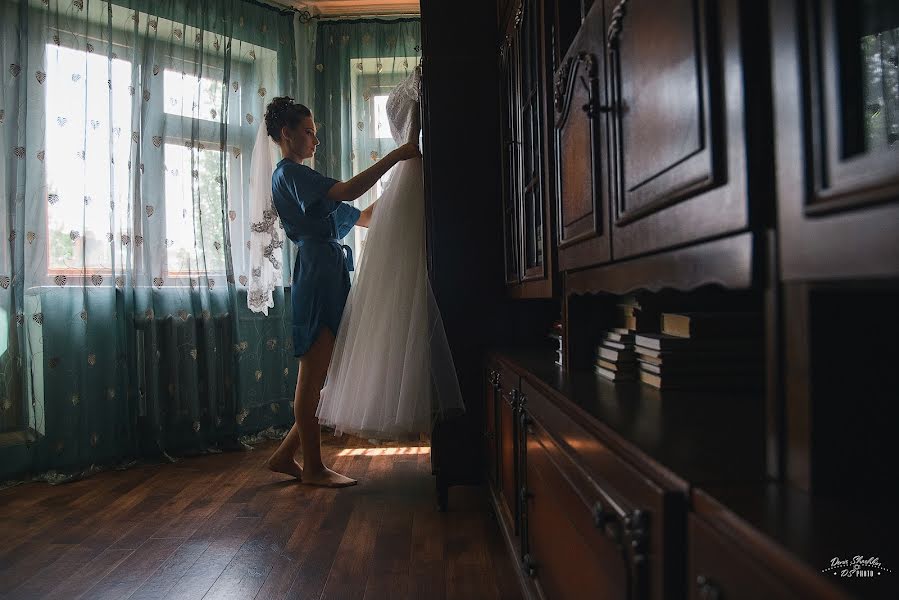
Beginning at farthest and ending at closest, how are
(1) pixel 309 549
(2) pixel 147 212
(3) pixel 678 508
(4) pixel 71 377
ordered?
(2) pixel 147 212, (4) pixel 71 377, (1) pixel 309 549, (3) pixel 678 508

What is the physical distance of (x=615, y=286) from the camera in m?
1.03

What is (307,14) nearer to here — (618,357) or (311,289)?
(311,289)

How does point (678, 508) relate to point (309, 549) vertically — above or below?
above

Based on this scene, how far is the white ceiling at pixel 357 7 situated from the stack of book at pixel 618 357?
3111 millimetres

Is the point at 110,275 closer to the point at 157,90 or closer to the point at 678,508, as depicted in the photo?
the point at 157,90

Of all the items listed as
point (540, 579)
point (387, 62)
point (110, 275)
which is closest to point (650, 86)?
point (540, 579)

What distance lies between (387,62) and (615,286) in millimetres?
3121

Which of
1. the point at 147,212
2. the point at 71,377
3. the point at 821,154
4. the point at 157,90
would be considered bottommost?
the point at 71,377

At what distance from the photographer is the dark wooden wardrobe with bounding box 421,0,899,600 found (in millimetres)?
450

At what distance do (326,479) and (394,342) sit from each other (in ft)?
2.60

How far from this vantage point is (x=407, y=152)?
232 centimetres

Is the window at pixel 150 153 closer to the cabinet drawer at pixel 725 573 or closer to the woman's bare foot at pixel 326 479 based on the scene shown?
the woman's bare foot at pixel 326 479

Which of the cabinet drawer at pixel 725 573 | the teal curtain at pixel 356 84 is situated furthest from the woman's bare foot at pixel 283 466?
the cabinet drawer at pixel 725 573

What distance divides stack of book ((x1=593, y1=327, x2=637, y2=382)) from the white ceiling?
3111 mm
